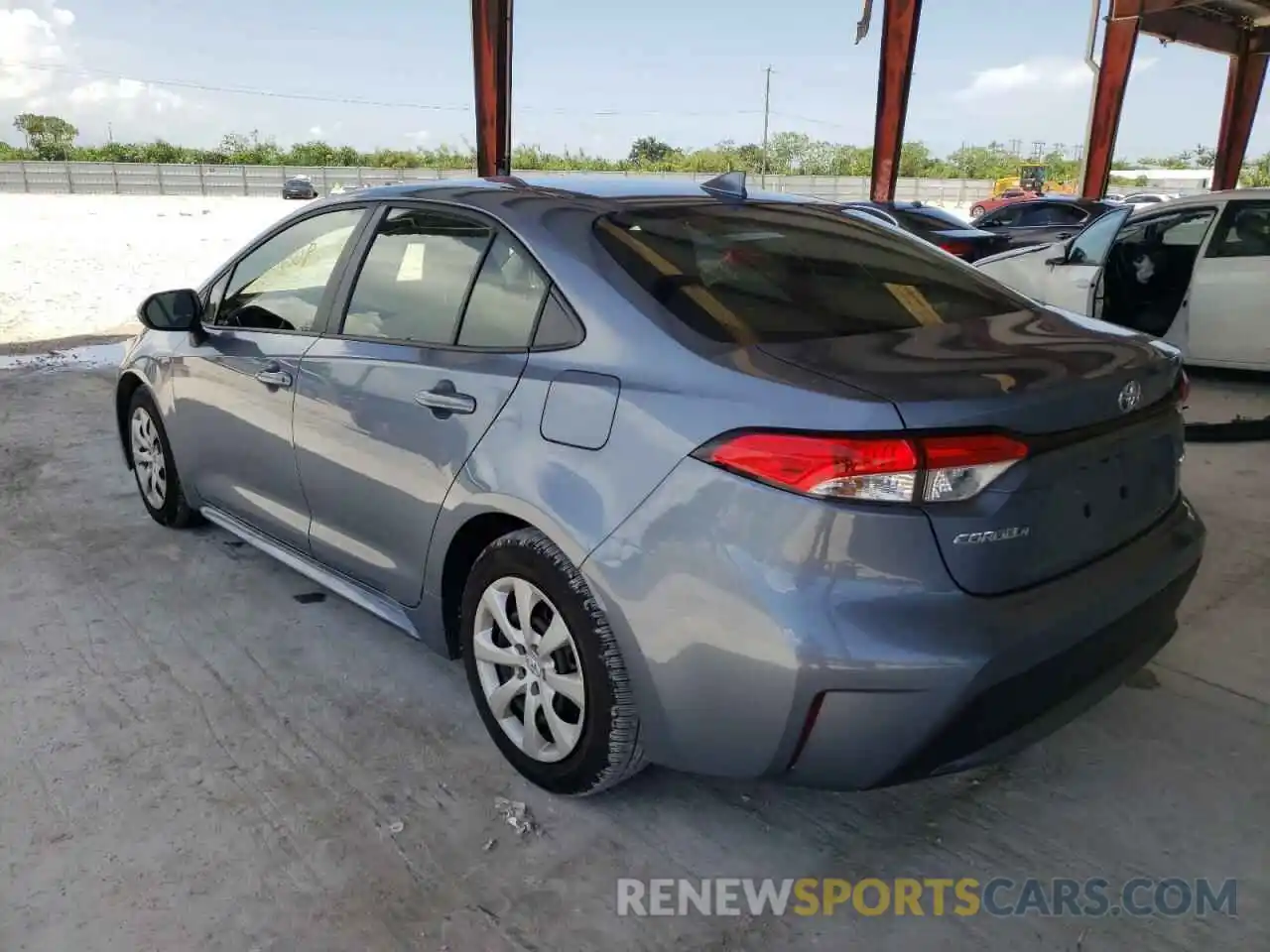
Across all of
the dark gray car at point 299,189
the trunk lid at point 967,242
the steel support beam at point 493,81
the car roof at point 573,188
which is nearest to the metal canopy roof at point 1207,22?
the trunk lid at point 967,242

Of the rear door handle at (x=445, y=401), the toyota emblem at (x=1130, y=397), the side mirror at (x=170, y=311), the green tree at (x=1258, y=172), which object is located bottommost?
the rear door handle at (x=445, y=401)

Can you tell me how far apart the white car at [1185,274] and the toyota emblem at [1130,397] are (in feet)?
15.1

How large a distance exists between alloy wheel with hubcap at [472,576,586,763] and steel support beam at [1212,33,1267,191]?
29450 mm

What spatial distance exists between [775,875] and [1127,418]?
50.0 inches

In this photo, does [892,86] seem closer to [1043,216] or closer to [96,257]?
[1043,216]

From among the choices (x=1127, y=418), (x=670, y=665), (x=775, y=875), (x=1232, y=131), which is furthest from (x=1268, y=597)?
(x=1232, y=131)

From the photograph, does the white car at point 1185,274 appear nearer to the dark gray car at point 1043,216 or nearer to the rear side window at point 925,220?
the rear side window at point 925,220

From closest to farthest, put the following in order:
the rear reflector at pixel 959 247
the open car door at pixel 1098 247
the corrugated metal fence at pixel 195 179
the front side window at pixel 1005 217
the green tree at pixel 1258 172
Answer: the open car door at pixel 1098 247 → the rear reflector at pixel 959 247 → the front side window at pixel 1005 217 → the corrugated metal fence at pixel 195 179 → the green tree at pixel 1258 172

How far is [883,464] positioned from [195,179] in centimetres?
4736

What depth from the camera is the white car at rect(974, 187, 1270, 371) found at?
668cm

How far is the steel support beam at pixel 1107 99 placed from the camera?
821 inches

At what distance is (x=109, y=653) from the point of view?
3131mm

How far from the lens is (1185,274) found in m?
6.97

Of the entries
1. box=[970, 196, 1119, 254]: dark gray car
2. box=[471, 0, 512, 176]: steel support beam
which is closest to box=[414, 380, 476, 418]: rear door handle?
box=[471, 0, 512, 176]: steel support beam
